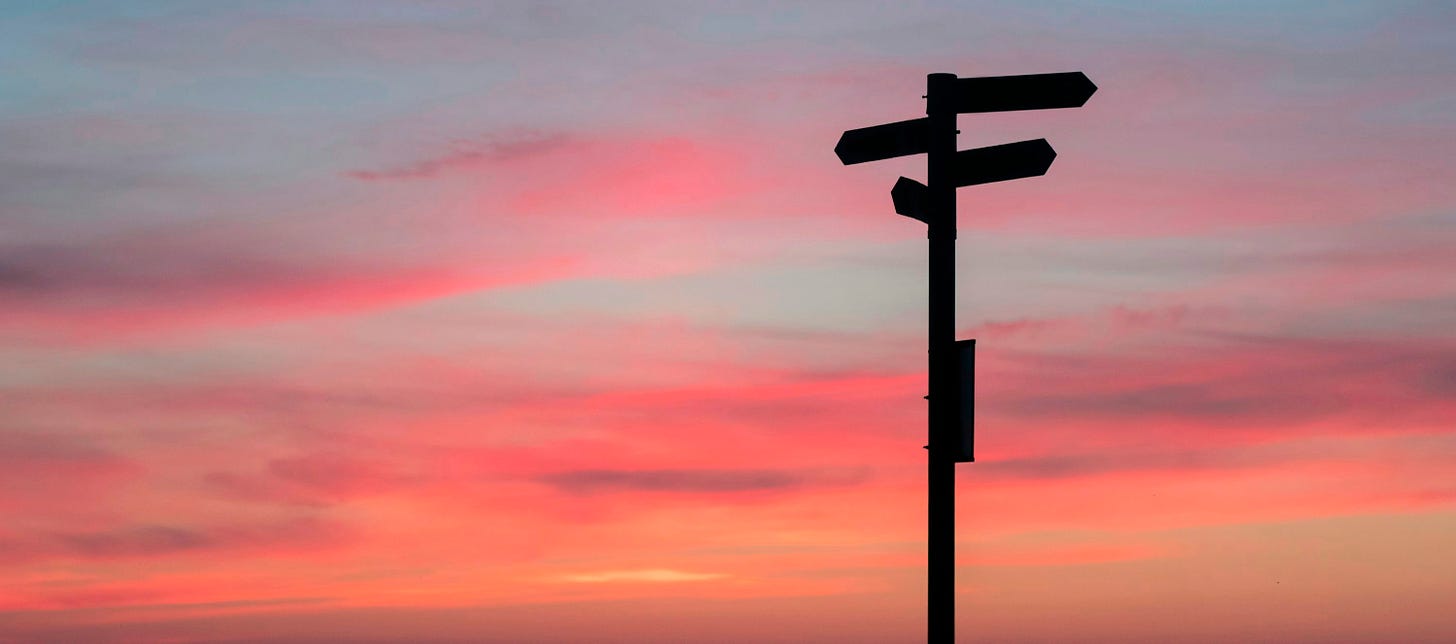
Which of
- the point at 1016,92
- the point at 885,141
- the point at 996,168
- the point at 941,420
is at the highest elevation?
the point at 1016,92

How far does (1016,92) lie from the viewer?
41.8ft

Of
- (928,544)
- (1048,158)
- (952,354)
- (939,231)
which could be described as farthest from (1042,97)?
(928,544)

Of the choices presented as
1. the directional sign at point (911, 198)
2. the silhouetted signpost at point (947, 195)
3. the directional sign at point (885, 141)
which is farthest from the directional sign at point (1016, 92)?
the directional sign at point (911, 198)

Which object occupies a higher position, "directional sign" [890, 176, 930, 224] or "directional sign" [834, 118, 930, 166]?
"directional sign" [834, 118, 930, 166]

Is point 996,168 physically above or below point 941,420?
above

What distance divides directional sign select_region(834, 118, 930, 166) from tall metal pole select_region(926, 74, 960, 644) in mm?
480

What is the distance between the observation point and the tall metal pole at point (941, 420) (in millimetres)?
12125

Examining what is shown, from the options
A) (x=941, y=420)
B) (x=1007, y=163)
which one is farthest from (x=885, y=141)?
(x=941, y=420)

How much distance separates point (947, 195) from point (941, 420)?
1696mm

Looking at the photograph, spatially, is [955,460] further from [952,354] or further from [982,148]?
[982,148]

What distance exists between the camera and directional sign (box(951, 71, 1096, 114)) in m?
12.7

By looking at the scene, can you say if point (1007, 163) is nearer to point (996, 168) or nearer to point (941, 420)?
point (996, 168)

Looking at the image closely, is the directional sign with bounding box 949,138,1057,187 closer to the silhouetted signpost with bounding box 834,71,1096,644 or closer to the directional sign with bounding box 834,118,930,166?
the silhouetted signpost with bounding box 834,71,1096,644

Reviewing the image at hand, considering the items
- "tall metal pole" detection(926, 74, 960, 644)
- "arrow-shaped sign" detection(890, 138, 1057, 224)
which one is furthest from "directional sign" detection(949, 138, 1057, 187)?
"tall metal pole" detection(926, 74, 960, 644)
